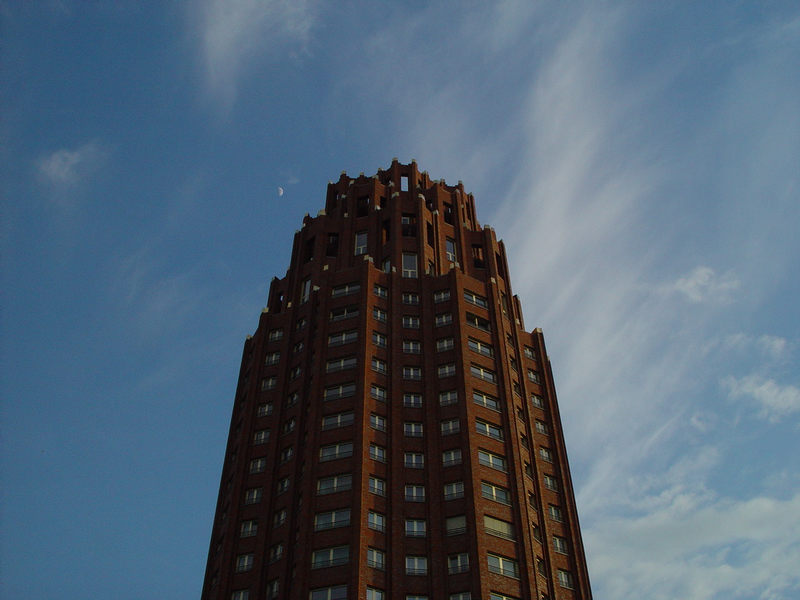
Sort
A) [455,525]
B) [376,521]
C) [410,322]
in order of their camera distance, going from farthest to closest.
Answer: [410,322] → [455,525] → [376,521]

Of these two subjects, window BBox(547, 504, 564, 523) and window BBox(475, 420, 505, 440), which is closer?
window BBox(475, 420, 505, 440)

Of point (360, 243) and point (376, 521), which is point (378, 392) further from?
point (360, 243)

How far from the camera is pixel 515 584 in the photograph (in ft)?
210

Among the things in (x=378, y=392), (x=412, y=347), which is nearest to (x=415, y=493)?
(x=378, y=392)

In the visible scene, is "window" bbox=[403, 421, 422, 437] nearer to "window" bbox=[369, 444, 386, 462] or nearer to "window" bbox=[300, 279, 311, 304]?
"window" bbox=[369, 444, 386, 462]

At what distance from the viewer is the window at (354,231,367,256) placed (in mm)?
96938

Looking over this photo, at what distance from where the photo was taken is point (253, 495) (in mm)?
75750

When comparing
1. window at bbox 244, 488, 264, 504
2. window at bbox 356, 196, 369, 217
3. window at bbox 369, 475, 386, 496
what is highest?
window at bbox 356, 196, 369, 217

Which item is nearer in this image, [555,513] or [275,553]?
[275,553]

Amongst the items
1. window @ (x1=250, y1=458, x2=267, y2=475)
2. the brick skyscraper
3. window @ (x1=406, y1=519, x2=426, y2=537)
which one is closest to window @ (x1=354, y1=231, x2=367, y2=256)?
the brick skyscraper

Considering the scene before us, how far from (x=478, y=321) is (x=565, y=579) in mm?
28249

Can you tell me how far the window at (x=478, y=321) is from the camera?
8538cm

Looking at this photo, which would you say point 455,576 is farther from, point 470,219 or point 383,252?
point 470,219

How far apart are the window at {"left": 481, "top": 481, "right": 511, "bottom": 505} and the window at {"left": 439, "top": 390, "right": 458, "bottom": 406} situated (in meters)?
9.33
